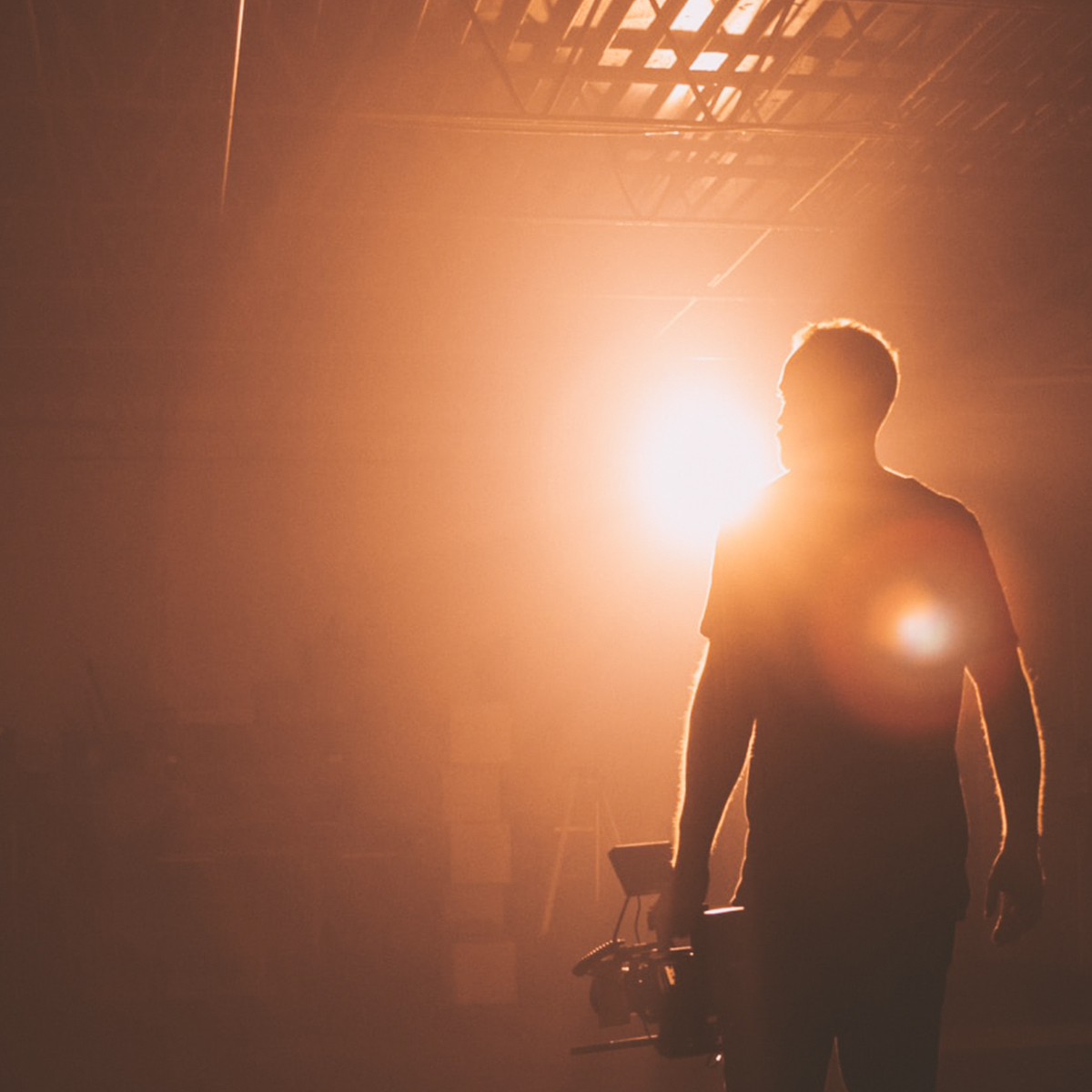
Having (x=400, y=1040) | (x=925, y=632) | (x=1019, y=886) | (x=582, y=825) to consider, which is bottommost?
(x=400, y=1040)

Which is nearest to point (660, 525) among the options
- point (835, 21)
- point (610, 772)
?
point (610, 772)

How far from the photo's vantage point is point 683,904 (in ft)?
6.70

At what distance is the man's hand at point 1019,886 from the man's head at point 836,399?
70 cm

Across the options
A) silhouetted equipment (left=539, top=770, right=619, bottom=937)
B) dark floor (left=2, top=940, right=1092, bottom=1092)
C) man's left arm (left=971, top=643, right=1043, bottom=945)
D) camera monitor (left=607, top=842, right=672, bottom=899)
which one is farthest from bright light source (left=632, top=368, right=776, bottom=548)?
man's left arm (left=971, top=643, right=1043, bottom=945)

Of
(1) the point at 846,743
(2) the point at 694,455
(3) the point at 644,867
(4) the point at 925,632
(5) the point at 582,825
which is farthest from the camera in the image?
(5) the point at 582,825

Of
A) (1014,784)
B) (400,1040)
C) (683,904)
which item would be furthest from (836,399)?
(400,1040)

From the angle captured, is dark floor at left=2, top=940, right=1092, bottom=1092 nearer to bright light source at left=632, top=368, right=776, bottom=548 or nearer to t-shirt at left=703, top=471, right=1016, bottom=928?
t-shirt at left=703, top=471, right=1016, bottom=928

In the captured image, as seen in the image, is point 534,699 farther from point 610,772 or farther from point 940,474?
point 940,474

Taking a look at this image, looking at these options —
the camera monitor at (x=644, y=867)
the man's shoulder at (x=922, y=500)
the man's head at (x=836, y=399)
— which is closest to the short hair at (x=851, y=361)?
the man's head at (x=836, y=399)

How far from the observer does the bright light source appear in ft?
35.9

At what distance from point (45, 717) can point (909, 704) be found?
10.7m

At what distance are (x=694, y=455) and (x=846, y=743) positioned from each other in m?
9.11

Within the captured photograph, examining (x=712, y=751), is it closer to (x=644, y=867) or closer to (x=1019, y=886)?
(x=1019, y=886)

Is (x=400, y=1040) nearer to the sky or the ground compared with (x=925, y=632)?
nearer to the ground
